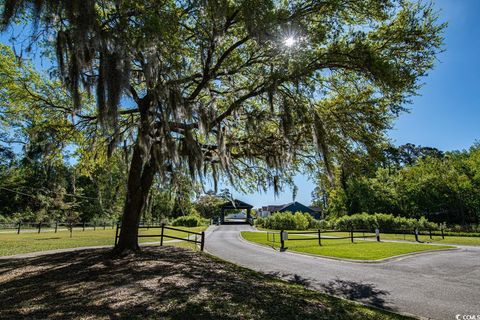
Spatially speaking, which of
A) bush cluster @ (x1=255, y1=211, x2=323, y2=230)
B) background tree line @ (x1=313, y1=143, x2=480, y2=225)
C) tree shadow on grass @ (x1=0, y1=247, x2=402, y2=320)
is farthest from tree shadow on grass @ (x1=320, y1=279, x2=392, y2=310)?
bush cluster @ (x1=255, y1=211, x2=323, y2=230)

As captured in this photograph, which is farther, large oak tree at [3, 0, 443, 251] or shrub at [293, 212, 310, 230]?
shrub at [293, 212, 310, 230]

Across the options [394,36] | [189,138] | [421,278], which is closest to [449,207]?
[421,278]

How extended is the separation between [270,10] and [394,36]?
157 inches

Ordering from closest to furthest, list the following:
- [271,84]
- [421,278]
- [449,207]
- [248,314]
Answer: [248,314] → [271,84] → [421,278] → [449,207]

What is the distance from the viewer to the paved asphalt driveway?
6.10 meters

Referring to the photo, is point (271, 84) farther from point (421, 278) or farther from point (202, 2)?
point (421, 278)

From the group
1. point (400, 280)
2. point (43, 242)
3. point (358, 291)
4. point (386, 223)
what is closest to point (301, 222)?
point (386, 223)

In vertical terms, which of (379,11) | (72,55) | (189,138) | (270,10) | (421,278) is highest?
(379,11)

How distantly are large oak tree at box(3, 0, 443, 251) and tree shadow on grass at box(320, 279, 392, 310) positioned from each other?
323cm

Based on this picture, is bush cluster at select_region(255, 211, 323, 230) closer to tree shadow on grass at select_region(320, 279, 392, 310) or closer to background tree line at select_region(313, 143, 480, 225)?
background tree line at select_region(313, 143, 480, 225)

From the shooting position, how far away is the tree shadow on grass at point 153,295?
4.95 meters

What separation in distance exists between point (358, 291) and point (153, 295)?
5167 mm

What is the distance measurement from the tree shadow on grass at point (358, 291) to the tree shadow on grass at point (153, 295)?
0.80 metres

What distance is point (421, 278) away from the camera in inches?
344
